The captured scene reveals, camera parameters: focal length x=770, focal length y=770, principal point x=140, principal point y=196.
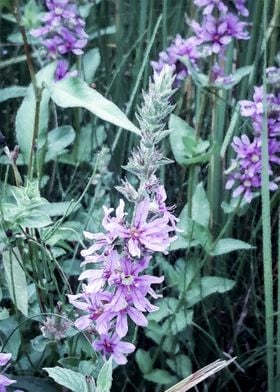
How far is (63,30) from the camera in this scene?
1.25 metres

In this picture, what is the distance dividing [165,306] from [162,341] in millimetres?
54

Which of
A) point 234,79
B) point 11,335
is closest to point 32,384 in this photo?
point 11,335

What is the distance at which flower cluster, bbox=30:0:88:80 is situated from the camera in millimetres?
1235

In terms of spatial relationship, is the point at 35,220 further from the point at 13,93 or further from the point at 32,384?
the point at 13,93

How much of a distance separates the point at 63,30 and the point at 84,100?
1.27 feet

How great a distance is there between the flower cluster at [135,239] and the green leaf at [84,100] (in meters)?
0.13

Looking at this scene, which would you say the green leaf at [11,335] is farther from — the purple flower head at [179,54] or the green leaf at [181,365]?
the purple flower head at [179,54]

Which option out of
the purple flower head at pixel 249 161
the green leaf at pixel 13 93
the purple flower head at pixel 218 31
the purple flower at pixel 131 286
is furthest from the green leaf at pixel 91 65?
the purple flower at pixel 131 286

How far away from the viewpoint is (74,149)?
1336 millimetres

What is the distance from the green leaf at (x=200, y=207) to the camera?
1133mm

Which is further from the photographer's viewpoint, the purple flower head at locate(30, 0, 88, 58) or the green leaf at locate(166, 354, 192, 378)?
the purple flower head at locate(30, 0, 88, 58)

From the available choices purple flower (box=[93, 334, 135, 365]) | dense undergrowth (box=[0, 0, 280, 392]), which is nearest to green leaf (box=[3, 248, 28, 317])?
dense undergrowth (box=[0, 0, 280, 392])

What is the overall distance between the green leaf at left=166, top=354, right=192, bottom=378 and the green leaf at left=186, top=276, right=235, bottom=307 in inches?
3.3

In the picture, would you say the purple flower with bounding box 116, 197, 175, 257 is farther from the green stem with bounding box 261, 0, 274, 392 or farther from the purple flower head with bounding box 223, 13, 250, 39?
the purple flower head with bounding box 223, 13, 250, 39
